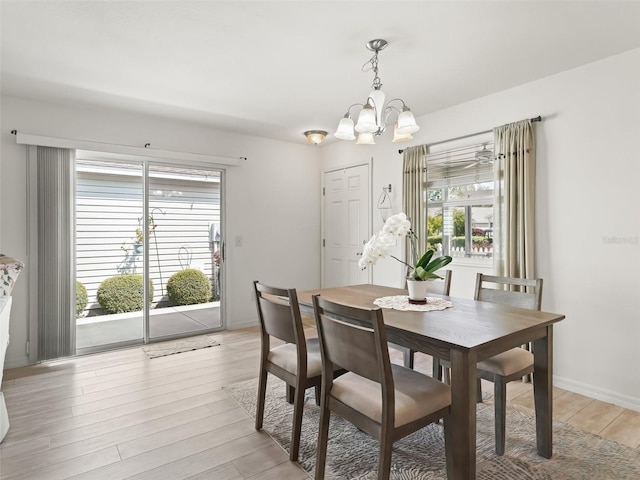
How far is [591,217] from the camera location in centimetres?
273

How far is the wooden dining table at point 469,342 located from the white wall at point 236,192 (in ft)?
8.42

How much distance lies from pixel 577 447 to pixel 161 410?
101 inches

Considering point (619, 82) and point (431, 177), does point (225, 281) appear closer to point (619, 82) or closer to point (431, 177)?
point (431, 177)

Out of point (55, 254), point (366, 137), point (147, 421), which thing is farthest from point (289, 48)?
point (55, 254)

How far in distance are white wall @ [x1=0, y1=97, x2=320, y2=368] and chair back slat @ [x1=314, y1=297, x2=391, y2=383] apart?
10.1ft

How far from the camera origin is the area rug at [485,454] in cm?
184

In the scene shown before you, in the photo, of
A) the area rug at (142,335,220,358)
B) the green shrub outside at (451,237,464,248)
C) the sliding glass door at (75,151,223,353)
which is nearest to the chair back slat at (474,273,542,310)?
the green shrub outside at (451,237,464,248)

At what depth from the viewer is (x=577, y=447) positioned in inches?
80.9

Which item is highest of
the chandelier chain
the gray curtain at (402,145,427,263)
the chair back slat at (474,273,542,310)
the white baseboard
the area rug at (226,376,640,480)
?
the chandelier chain

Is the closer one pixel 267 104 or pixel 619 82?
pixel 619 82

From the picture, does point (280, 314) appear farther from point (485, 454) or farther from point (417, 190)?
point (417, 190)

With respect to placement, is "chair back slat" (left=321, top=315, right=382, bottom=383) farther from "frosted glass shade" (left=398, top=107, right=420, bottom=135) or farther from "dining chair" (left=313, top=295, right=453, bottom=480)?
"frosted glass shade" (left=398, top=107, right=420, bottom=135)

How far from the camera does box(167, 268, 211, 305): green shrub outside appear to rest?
4270 mm

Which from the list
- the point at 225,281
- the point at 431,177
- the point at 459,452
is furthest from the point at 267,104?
the point at 459,452
